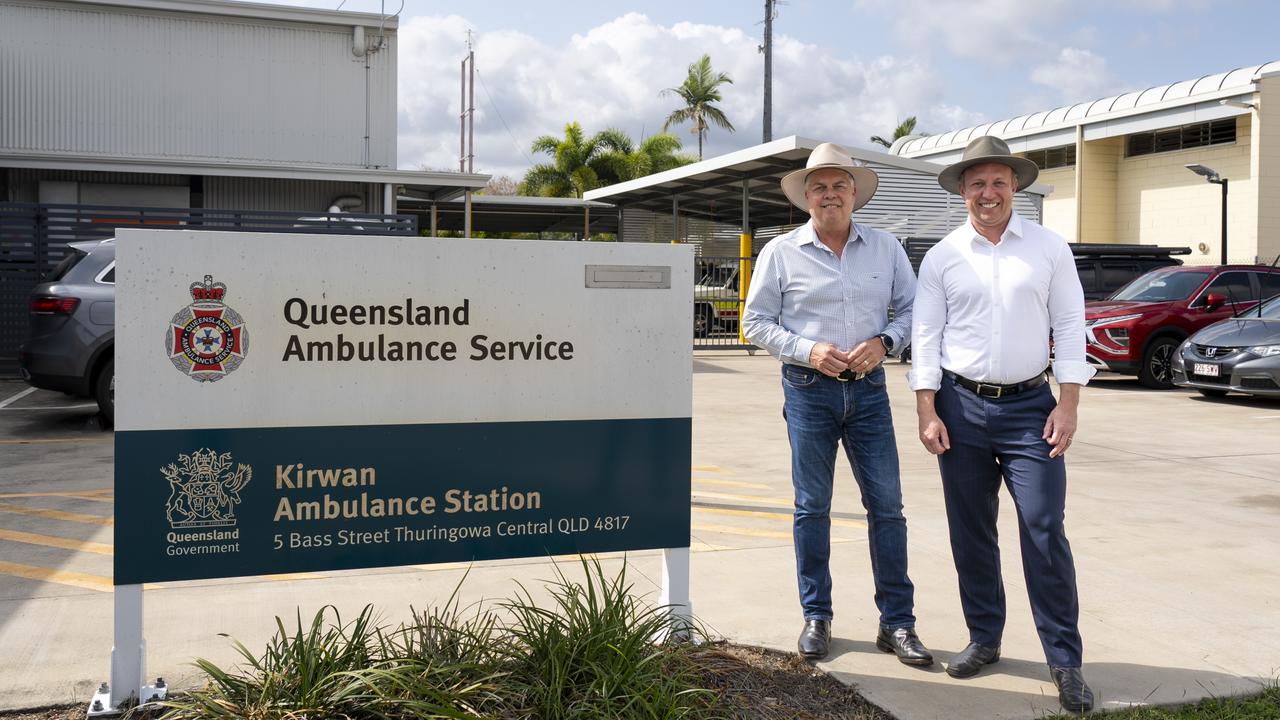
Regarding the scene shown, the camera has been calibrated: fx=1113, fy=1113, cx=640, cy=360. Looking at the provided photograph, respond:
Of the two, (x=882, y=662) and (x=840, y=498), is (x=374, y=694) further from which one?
(x=840, y=498)

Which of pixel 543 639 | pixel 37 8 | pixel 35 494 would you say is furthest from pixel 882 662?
pixel 37 8

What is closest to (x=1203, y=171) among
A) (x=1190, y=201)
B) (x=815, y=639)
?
(x=1190, y=201)

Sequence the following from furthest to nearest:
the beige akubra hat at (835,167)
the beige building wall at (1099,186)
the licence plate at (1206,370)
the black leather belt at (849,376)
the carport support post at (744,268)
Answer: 1. the beige building wall at (1099,186)
2. the carport support post at (744,268)
3. the licence plate at (1206,370)
4. the beige akubra hat at (835,167)
5. the black leather belt at (849,376)

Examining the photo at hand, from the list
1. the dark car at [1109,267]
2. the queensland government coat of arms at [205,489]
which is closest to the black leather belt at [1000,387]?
the queensland government coat of arms at [205,489]

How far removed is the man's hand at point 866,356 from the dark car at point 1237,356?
10321 mm

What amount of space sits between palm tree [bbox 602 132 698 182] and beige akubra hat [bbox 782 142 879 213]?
122 ft

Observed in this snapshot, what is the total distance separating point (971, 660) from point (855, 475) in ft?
2.58

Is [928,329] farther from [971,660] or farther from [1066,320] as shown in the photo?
[971,660]

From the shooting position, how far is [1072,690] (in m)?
3.74

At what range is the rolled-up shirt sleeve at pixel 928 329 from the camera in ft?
13.2

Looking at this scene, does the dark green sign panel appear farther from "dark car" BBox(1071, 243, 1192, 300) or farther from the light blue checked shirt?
"dark car" BBox(1071, 243, 1192, 300)

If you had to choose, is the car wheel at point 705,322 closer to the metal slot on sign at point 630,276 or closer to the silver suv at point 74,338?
the silver suv at point 74,338

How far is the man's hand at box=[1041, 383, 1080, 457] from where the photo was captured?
3807mm

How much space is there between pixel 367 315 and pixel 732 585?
94.3 inches
